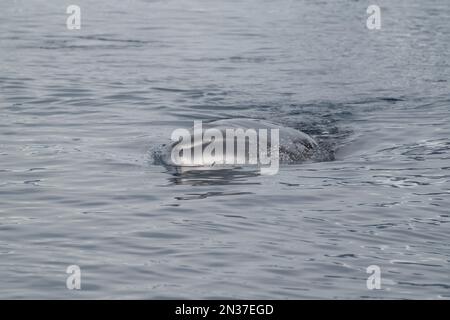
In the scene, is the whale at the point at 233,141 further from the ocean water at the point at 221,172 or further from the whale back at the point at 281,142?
the ocean water at the point at 221,172

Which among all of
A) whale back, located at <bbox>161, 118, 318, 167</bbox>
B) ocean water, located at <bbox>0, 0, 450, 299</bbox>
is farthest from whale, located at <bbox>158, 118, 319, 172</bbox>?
ocean water, located at <bbox>0, 0, 450, 299</bbox>

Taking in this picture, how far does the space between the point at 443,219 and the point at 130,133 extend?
17.2 feet

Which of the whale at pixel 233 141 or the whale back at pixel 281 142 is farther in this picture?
the whale back at pixel 281 142

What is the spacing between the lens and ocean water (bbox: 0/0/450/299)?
809 centimetres

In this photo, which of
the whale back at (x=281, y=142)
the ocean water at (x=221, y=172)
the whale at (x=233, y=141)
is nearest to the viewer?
the ocean water at (x=221, y=172)

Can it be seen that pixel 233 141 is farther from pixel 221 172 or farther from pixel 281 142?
pixel 281 142

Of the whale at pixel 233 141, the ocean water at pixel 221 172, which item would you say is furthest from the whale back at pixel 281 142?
the ocean water at pixel 221 172

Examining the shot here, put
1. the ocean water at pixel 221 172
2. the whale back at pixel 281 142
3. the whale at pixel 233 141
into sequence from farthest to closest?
the whale back at pixel 281 142
the whale at pixel 233 141
the ocean water at pixel 221 172

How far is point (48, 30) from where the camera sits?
2384 centimetres

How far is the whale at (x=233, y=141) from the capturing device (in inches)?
446

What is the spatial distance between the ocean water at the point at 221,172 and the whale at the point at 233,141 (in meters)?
0.21

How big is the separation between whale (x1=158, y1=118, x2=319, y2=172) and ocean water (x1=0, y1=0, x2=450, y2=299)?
21 cm

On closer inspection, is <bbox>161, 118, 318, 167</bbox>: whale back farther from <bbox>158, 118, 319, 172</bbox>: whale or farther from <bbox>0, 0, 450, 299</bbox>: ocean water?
<bbox>0, 0, 450, 299</bbox>: ocean water

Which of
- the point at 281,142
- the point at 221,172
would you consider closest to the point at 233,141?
the point at 221,172
